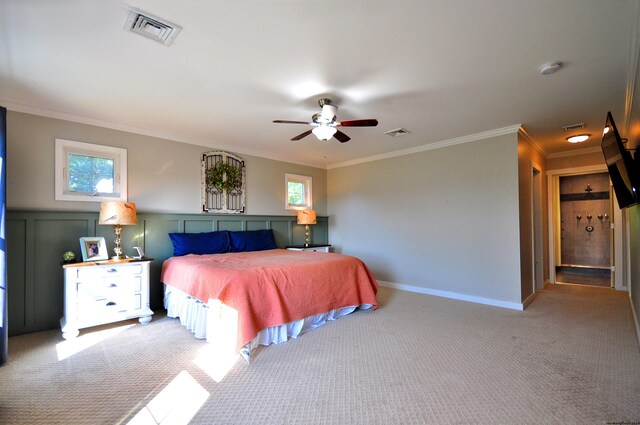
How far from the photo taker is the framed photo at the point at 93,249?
3.23m

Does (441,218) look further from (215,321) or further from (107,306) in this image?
(107,306)

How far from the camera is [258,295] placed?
8.84ft

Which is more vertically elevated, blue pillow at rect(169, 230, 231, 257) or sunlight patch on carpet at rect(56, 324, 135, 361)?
blue pillow at rect(169, 230, 231, 257)

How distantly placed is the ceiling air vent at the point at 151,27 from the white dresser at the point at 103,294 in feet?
7.83

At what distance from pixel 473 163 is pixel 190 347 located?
4.31 meters

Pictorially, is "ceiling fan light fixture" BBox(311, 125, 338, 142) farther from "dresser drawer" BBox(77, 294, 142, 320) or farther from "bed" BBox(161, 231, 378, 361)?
"dresser drawer" BBox(77, 294, 142, 320)

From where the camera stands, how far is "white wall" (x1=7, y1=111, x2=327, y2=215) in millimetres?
3107

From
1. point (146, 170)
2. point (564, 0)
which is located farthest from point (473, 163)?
point (146, 170)

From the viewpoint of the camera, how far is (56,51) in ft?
7.10

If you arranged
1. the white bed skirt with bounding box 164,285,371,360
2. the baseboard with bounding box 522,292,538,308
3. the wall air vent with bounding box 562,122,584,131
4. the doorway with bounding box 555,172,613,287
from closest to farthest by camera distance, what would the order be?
the white bed skirt with bounding box 164,285,371,360
the wall air vent with bounding box 562,122,584,131
the baseboard with bounding box 522,292,538,308
the doorway with bounding box 555,172,613,287

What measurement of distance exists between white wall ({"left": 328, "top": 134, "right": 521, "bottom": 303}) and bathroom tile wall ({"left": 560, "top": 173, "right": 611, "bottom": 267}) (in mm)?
4322

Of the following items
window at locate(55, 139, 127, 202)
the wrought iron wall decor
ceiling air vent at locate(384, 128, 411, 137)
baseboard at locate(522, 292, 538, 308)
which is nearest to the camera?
window at locate(55, 139, 127, 202)

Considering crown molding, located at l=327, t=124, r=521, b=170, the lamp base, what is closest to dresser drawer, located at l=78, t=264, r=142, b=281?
the lamp base

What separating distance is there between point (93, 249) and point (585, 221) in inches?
362
